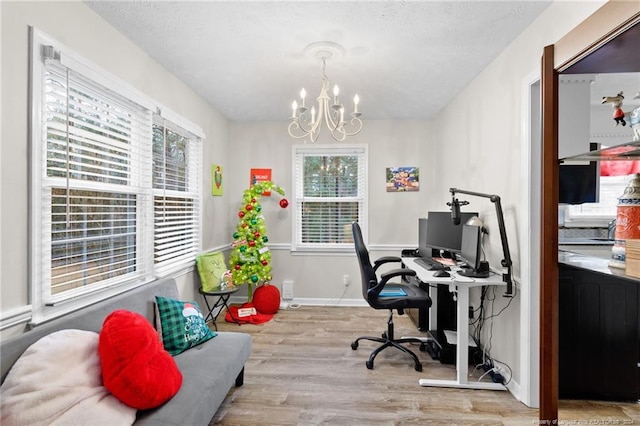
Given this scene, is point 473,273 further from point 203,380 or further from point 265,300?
point 265,300

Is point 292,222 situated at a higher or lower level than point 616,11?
lower

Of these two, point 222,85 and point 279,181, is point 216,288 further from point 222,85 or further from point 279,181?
point 222,85

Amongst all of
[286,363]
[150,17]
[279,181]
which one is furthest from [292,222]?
[150,17]

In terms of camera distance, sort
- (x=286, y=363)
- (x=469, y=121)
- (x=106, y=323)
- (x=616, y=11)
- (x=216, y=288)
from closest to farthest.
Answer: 1. (x=616, y=11)
2. (x=106, y=323)
3. (x=286, y=363)
4. (x=469, y=121)
5. (x=216, y=288)

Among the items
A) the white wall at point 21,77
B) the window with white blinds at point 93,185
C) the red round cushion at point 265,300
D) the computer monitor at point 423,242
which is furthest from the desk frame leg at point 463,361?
the white wall at point 21,77

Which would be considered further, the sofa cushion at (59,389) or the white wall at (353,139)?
the white wall at (353,139)

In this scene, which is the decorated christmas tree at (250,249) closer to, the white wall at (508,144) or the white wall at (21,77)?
the white wall at (21,77)

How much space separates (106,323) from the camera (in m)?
1.44

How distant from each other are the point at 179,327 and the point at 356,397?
4.26 ft

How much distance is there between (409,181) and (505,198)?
183cm

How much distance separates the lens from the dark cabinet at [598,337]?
1.90 metres

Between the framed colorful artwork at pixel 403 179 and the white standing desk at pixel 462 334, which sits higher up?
the framed colorful artwork at pixel 403 179

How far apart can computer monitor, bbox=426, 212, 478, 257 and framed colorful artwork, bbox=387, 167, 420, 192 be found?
0.88 meters

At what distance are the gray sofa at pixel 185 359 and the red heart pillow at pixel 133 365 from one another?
8 cm
